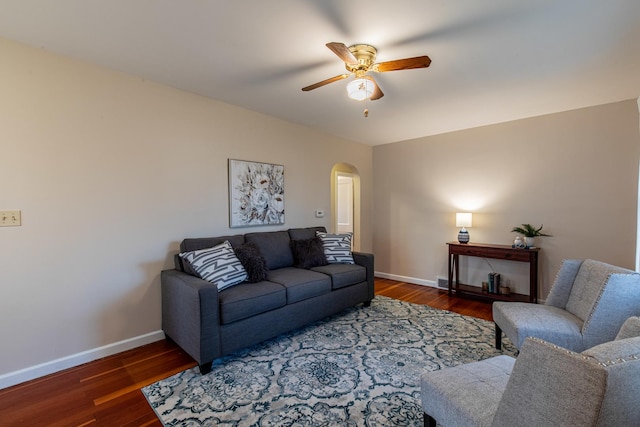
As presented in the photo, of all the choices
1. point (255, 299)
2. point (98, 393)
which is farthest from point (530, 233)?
point (98, 393)

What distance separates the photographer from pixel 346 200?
6.02m

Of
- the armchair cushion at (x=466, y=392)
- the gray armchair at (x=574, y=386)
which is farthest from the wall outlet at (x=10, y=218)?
the gray armchair at (x=574, y=386)

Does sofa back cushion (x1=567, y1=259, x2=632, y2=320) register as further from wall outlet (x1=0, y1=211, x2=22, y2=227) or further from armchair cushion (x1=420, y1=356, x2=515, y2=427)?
wall outlet (x1=0, y1=211, x2=22, y2=227)

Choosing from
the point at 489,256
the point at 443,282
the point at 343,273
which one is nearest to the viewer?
the point at 343,273

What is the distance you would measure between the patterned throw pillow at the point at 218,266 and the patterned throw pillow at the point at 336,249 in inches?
46.7

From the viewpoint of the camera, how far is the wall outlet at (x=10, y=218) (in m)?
2.00

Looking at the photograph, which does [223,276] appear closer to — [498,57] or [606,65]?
[498,57]

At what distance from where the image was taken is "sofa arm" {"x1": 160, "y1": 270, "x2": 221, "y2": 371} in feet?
6.94

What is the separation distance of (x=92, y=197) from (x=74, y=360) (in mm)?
1313

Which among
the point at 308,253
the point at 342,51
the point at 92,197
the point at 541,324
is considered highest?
Result: the point at 342,51

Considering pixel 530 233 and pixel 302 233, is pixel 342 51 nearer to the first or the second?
pixel 302 233

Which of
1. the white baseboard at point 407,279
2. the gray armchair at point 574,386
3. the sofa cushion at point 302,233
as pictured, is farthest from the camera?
the white baseboard at point 407,279

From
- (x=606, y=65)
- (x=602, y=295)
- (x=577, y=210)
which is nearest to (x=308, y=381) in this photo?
(x=602, y=295)

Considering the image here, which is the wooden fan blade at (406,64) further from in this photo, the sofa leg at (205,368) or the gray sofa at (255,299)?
the sofa leg at (205,368)
